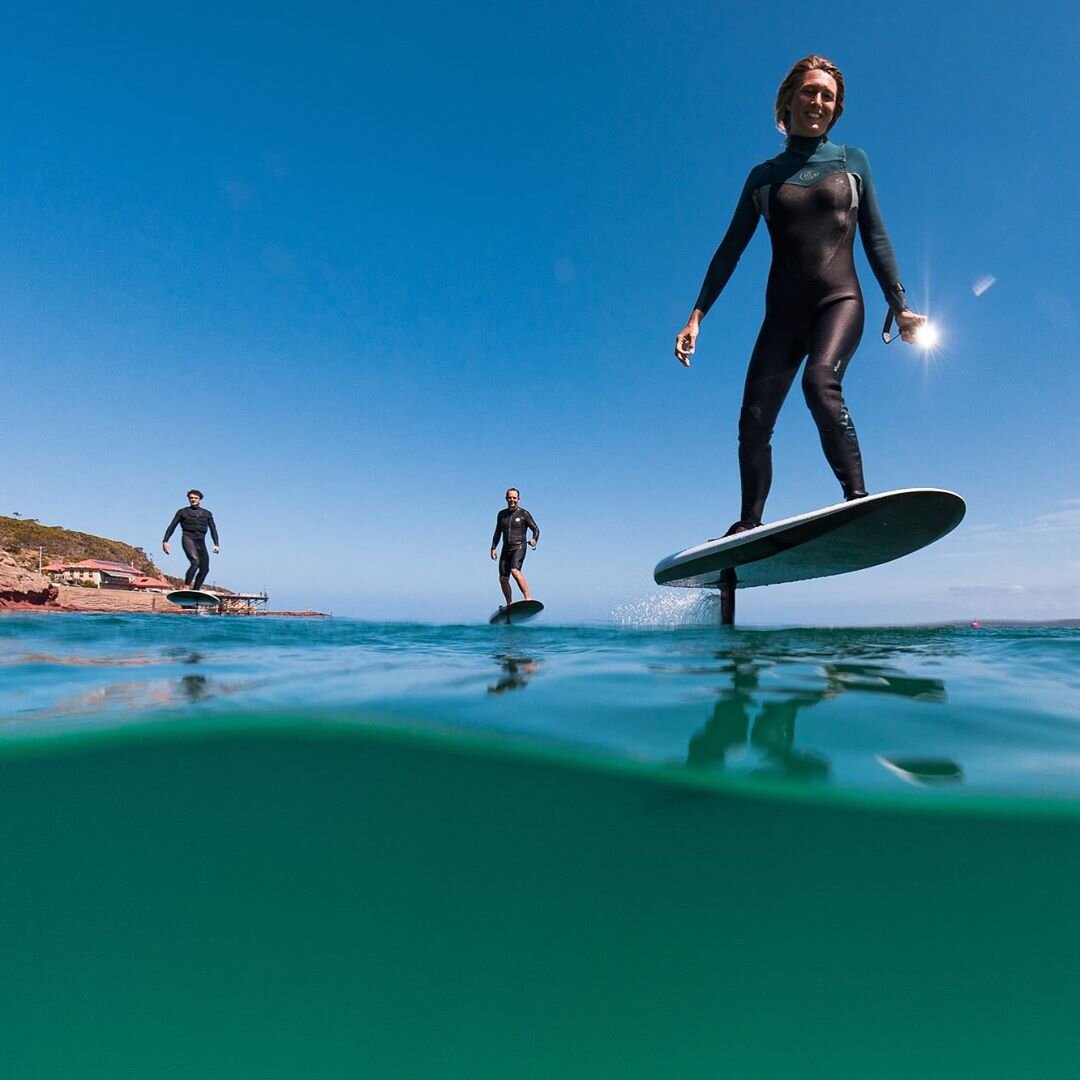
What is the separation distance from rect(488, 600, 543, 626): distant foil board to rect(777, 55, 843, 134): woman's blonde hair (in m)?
6.87

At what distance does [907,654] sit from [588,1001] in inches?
98.0

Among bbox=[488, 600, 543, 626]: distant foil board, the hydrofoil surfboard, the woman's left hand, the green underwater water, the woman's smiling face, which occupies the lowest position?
the green underwater water

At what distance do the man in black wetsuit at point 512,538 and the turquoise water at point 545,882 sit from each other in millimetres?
8084

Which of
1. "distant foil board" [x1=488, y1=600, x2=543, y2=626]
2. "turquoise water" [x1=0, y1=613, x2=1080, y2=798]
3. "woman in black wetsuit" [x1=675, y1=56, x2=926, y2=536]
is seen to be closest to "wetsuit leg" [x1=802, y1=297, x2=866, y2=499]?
"woman in black wetsuit" [x1=675, y1=56, x2=926, y2=536]

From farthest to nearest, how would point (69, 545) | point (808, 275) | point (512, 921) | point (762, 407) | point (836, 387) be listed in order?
point (69, 545) < point (762, 407) < point (808, 275) < point (836, 387) < point (512, 921)

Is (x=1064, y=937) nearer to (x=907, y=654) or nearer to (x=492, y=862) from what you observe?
(x=492, y=862)

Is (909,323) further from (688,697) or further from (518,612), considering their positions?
(518,612)

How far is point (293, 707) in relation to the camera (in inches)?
77.5

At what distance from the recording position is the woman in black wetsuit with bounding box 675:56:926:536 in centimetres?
317

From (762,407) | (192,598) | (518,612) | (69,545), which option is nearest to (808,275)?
(762,407)

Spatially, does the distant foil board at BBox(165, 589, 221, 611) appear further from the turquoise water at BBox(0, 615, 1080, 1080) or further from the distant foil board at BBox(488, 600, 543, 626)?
the turquoise water at BBox(0, 615, 1080, 1080)

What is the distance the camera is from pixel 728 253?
377 centimetres

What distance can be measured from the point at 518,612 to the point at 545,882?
755cm

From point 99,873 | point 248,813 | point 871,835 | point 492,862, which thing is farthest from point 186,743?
point 871,835
